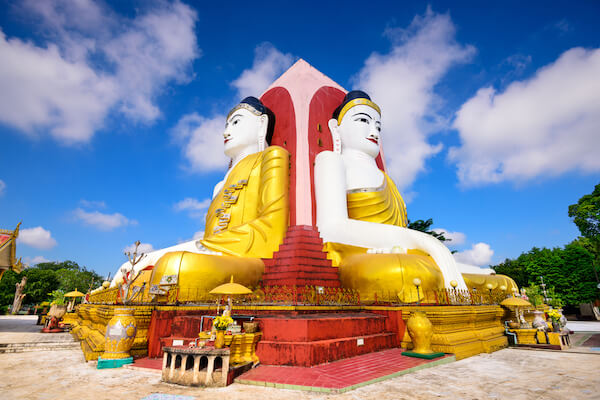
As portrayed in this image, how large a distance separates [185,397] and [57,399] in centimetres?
146

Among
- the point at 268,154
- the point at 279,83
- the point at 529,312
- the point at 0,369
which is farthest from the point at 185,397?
the point at 279,83

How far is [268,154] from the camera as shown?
12266mm

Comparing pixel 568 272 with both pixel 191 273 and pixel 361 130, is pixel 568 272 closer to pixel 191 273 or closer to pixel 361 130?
pixel 361 130

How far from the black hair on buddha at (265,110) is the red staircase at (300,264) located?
597 centimetres

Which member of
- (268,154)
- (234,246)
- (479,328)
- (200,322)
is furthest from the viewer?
(268,154)

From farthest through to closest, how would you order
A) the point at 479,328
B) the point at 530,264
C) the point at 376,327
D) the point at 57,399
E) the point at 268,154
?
the point at 530,264
the point at 268,154
the point at 479,328
the point at 376,327
the point at 57,399

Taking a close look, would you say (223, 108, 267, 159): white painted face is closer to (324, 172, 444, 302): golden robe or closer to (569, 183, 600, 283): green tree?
(324, 172, 444, 302): golden robe

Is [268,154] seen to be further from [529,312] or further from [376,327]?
[529,312]

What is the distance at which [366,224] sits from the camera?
35.0 ft

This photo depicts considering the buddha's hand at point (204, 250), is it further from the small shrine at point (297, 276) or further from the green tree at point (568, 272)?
the green tree at point (568, 272)

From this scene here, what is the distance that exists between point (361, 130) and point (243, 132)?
514cm

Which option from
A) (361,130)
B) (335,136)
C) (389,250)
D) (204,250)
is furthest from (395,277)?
(335,136)

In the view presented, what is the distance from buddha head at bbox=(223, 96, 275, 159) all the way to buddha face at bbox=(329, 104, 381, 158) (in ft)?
11.3

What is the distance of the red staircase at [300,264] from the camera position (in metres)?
9.48
